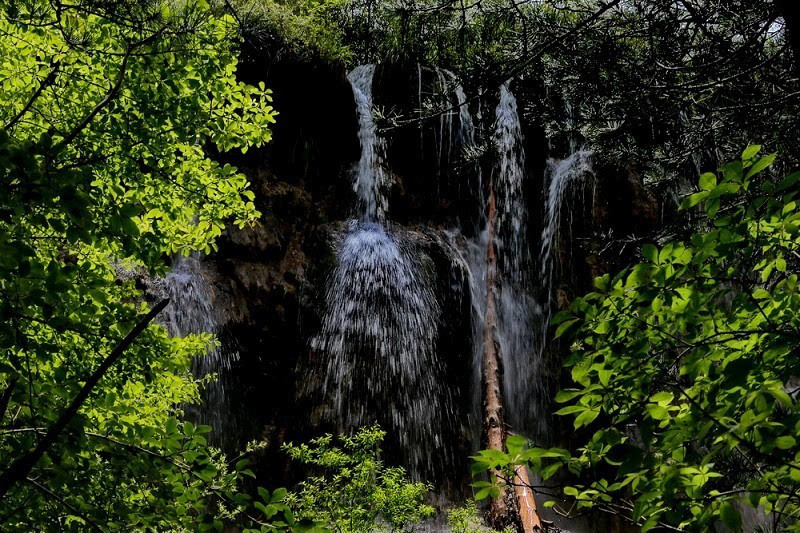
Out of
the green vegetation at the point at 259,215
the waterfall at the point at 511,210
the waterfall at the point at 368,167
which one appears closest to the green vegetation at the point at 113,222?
the green vegetation at the point at 259,215

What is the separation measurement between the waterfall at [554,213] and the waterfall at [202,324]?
263 inches

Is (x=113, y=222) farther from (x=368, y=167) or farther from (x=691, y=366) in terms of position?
(x=368, y=167)

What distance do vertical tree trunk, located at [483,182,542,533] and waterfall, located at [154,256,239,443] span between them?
4627 millimetres

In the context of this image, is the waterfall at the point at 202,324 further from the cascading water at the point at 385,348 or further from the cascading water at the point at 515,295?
the cascading water at the point at 515,295

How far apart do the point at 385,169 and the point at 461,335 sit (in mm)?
4093

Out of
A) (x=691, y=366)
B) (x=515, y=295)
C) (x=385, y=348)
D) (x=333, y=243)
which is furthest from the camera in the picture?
(x=515, y=295)

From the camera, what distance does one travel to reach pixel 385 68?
12.4 metres

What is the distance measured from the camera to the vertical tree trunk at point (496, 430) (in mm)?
6715

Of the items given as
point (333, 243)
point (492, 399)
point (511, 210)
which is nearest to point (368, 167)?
Result: point (333, 243)

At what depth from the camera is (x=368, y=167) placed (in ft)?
39.6

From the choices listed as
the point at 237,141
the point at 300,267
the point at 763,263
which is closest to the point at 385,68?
the point at 300,267

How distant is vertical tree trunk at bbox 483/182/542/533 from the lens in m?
6.71

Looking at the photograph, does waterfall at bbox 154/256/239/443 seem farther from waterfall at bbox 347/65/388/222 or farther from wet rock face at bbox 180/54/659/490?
waterfall at bbox 347/65/388/222

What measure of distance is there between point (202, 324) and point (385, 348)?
335 centimetres
